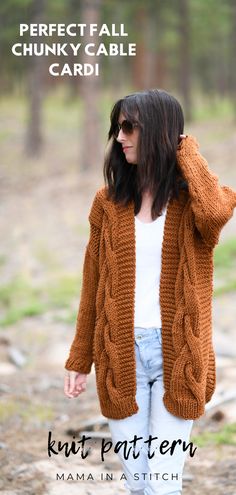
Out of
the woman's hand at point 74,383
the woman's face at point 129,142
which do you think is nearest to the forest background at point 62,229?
the woman's hand at point 74,383

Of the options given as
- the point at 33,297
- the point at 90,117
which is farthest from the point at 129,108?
the point at 90,117

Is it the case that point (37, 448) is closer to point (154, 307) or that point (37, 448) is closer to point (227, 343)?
point (154, 307)

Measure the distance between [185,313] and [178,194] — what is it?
52cm

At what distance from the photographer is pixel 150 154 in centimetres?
330

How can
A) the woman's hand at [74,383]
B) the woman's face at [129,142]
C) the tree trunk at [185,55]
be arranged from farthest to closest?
the tree trunk at [185,55] → the woman's hand at [74,383] → the woman's face at [129,142]


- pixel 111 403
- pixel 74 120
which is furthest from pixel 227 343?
pixel 74 120

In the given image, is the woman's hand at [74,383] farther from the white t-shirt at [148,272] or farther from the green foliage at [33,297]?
the green foliage at [33,297]

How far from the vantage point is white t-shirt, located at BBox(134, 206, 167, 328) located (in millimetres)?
3332

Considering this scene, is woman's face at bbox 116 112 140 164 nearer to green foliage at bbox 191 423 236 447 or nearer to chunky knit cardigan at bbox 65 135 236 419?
chunky knit cardigan at bbox 65 135 236 419

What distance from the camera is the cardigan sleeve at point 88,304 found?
3523mm

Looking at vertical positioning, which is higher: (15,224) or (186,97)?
(186,97)

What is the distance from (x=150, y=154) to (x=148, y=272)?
1.66 ft

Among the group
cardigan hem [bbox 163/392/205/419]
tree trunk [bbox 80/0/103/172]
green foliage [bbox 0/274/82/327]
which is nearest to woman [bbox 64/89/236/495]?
cardigan hem [bbox 163/392/205/419]

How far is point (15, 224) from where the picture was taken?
15.2 metres
